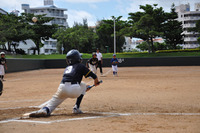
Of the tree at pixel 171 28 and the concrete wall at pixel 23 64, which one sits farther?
the tree at pixel 171 28

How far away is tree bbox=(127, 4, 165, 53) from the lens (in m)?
49.7

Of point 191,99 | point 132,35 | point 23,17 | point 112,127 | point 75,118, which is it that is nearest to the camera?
point 112,127

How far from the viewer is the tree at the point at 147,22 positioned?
163ft

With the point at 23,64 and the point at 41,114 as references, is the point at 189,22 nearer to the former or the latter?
the point at 23,64

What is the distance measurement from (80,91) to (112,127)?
4.85 feet

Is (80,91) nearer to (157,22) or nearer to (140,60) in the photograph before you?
(140,60)

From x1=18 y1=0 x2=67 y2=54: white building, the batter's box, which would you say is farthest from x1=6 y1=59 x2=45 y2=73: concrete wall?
x1=18 y1=0 x2=67 y2=54: white building

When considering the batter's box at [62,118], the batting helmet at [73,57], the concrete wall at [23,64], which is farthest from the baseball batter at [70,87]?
the concrete wall at [23,64]

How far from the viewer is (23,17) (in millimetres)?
64250

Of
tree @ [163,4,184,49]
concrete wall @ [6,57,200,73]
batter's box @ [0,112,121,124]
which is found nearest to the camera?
batter's box @ [0,112,121,124]

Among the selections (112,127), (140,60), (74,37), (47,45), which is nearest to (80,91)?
(112,127)

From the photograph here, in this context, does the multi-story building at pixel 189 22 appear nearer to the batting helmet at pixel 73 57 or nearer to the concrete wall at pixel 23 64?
Answer: the concrete wall at pixel 23 64

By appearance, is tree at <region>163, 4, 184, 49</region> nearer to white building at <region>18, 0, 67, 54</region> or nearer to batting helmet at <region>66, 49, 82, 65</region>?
batting helmet at <region>66, 49, 82, 65</region>

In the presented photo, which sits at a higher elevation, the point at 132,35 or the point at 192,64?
the point at 132,35
